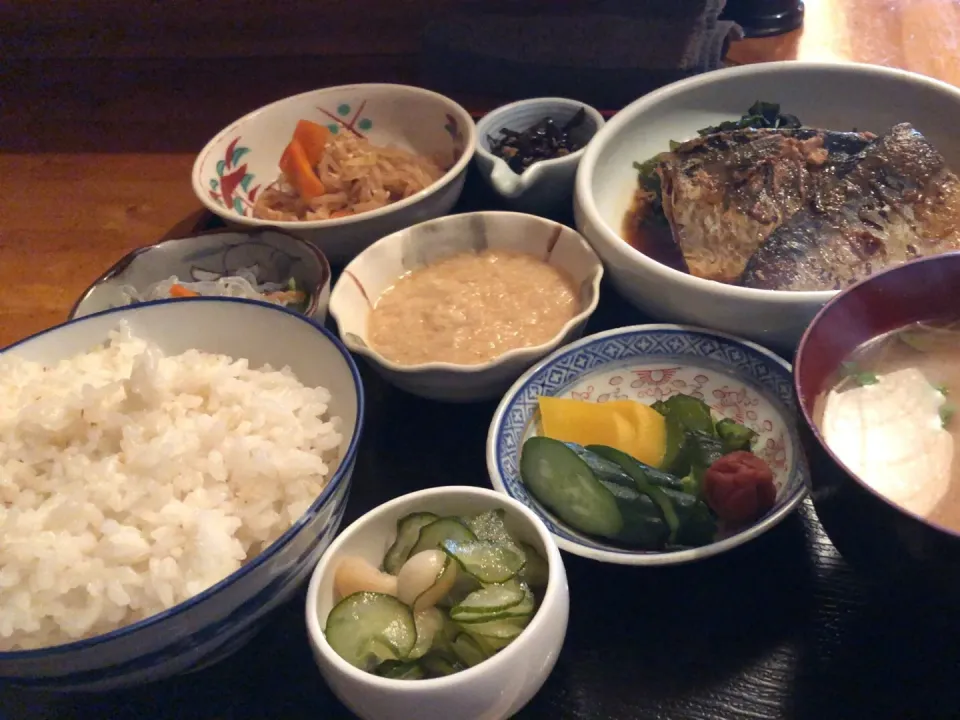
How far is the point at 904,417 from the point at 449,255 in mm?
1047

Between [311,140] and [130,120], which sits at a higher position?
[311,140]

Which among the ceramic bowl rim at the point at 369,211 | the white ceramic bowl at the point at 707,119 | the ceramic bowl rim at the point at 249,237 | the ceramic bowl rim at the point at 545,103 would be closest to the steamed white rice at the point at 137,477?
the ceramic bowl rim at the point at 249,237

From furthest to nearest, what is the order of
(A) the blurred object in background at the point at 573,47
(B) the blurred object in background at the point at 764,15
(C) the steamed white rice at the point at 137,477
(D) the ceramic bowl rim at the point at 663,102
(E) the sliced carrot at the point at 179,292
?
1. (B) the blurred object in background at the point at 764,15
2. (A) the blurred object in background at the point at 573,47
3. (E) the sliced carrot at the point at 179,292
4. (D) the ceramic bowl rim at the point at 663,102
5. (C) the steamed white rice at the point at 137,477

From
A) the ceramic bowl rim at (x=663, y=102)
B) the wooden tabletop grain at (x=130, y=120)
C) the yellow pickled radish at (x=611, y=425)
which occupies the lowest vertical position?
the wooden tabletop grain at (x=130, y=120)

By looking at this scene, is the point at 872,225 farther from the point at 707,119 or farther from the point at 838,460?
the point at 838,460

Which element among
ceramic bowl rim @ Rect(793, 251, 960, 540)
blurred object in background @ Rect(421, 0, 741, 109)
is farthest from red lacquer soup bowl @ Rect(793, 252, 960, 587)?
blurred object in background @ Rect(421, 0, 741, 109)

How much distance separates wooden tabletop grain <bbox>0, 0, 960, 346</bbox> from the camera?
206cm

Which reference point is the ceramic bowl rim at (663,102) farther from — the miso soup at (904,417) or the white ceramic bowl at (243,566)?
the white ceramic bowl at (243,566)

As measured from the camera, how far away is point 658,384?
149 centimetres

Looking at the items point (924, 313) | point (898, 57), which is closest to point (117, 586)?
point (924, 313)

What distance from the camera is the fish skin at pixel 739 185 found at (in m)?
1.63

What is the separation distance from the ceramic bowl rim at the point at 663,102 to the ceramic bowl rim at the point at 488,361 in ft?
0.23

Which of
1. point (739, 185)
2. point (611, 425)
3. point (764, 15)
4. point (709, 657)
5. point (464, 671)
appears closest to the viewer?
point (464, 671)

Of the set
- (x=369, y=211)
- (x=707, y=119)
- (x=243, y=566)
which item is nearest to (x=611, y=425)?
(x=243, y=566)
